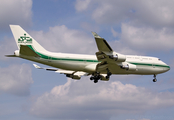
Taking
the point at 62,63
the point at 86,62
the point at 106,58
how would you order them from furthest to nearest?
the point at 86,62 → the point at 62,63 → the point at 106,58

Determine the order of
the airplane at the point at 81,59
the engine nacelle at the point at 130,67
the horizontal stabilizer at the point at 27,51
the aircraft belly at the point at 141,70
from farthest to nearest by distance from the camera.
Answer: the aircraft belly at the point at 141,70, the engine nacelle at the point at 130,67, the airplane at the point at 81,59, the horizontal stabilizer at the point at 27,51

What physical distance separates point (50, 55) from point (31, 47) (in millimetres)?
3160

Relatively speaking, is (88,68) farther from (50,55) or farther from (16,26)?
(16,26)

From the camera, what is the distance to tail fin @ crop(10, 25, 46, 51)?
1539 inches

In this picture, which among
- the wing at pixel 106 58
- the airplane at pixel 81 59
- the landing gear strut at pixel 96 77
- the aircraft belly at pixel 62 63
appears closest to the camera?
the wing at pixel 106 58

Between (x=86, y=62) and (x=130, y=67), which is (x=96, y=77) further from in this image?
(x=130, y=67)

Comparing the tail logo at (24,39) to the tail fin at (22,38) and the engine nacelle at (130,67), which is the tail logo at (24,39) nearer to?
the tail fin at (22,38)

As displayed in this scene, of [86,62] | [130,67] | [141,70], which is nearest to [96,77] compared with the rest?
[86,62]

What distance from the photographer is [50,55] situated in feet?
127

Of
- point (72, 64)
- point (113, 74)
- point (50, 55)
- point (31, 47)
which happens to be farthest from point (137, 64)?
point (31, 47)

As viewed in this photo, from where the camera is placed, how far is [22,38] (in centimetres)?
3928

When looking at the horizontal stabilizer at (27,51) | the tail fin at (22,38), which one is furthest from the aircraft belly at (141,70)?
the horizontal stabilizer at (27,51)

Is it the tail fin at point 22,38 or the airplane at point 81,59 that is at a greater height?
the tail fin at point 22,38

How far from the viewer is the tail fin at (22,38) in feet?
128
